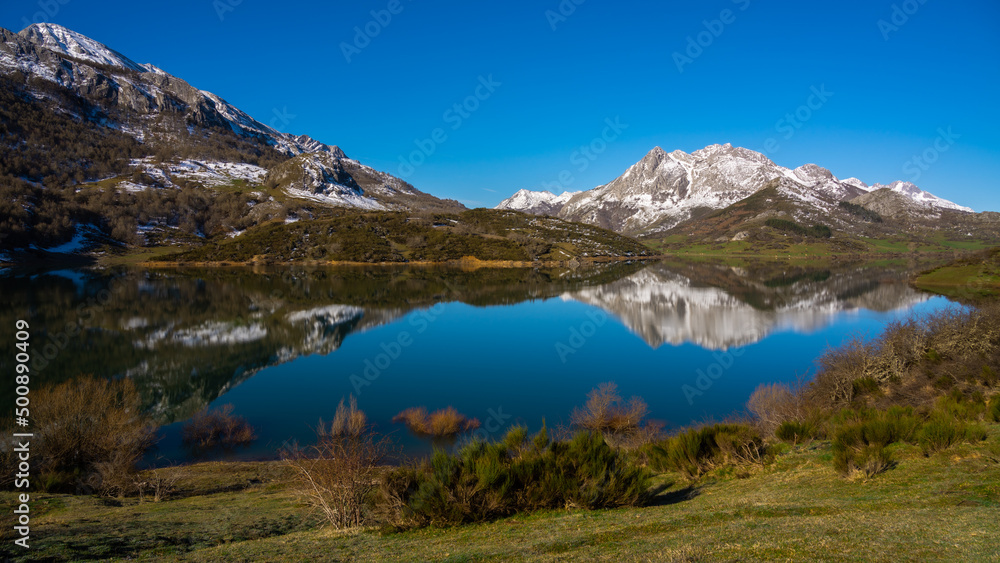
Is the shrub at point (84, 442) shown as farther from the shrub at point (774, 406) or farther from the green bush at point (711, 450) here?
the shrub at point (774, 406)

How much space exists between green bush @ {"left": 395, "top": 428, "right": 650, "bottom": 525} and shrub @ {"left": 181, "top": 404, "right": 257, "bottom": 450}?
1347 centimetres

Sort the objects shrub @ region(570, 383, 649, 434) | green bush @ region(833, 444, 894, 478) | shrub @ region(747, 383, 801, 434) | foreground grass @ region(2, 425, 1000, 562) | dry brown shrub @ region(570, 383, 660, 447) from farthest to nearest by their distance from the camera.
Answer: shrub @ region(570, 383, 649, 434) < dry brown shrub @ region(570, 383, 660, 447) < shrub @ region(747, 383, 801, 434) < green bush @ region(833, 444, 894, 478) < foreground grass @ region(2, 425, 1000, 562)

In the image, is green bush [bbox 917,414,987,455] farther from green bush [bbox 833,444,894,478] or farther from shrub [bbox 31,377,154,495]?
shrub [bbox 31,377,154,495]

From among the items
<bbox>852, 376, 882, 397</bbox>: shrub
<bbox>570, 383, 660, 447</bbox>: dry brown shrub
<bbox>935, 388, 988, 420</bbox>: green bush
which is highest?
<bbox>935, 388, 988, 420</bbox>: green bush

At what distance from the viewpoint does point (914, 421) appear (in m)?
11.1

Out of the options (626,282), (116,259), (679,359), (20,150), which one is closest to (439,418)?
(679,359)

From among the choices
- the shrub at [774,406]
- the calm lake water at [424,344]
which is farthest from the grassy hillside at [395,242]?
the shrub at [774,406]

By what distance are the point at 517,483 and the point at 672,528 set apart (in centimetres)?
342

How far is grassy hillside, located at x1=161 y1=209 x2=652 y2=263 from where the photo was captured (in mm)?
132875

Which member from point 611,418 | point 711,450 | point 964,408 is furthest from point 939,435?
point 611,418

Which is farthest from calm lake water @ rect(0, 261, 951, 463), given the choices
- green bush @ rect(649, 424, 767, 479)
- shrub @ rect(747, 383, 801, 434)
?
green bush @ rect(649, 424, 767, 479)

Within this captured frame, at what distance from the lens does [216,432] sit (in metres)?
20.5

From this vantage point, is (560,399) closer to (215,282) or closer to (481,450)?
(481,450)

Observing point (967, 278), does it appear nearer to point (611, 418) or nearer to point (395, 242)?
point (611, 418)
